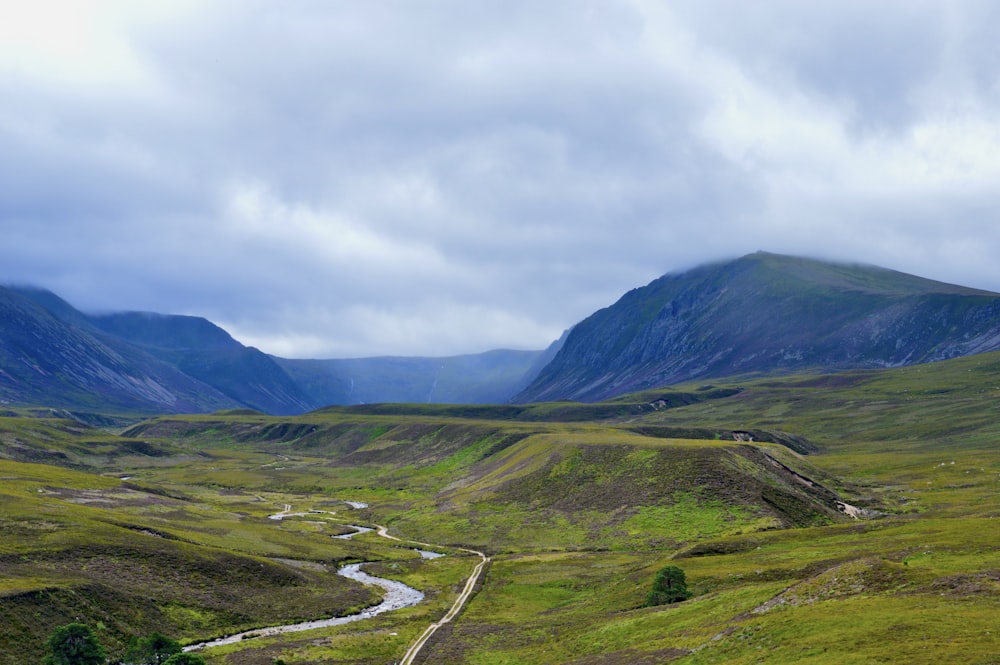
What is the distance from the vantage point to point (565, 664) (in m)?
59.9

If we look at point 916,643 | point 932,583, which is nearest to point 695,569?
point 932,583

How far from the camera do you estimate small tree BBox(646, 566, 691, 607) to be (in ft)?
247

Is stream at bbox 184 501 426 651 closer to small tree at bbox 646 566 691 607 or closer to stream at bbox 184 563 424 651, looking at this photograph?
stream at bbox 184 563 424 651

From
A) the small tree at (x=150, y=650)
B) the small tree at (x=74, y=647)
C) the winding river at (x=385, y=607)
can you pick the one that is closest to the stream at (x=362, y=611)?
the winding river at (x=385, y=607)

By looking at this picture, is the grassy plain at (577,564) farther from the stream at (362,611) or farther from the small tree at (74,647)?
the small tree at (74,647)

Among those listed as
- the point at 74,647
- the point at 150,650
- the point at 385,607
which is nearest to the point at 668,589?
the point at 385,607

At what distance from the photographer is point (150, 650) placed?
2667 inches

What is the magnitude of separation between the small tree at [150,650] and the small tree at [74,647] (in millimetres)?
2477

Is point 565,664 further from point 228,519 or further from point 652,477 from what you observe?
point 228,519

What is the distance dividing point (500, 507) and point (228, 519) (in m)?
58.5

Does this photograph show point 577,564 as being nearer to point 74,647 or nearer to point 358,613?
point 358,613

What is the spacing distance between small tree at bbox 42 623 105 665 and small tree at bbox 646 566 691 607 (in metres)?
53.9

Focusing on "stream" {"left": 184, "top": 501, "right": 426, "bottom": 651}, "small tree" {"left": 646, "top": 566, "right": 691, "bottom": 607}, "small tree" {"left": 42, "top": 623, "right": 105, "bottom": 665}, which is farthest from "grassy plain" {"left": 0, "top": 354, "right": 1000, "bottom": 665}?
"small tree" {"left": 42, "top": 623, "right": 105, "bottom": 665}

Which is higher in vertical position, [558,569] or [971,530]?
[971,530]
